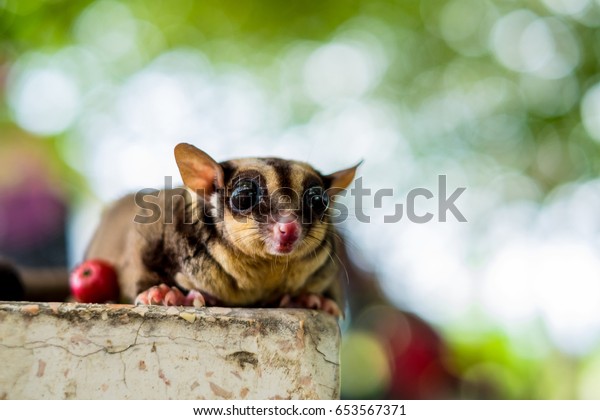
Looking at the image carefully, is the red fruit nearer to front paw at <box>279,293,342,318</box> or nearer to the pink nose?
front paw at <box>279,293,342,318</box>

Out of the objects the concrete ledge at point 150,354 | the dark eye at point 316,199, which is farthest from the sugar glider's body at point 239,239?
the concrete ledge at point 150,354

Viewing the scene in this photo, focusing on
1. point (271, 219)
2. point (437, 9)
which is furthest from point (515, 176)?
point (271, 219)

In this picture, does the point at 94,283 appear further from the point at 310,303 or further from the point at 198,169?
the point at 310,303

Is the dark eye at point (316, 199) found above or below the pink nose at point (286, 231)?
above

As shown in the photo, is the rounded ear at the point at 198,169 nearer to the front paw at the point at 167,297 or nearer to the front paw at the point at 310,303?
the front paw at the point at 167,297

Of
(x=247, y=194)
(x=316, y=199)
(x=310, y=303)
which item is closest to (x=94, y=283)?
(x=247, y=194)

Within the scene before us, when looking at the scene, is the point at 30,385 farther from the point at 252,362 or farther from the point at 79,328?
the point at 252,362
